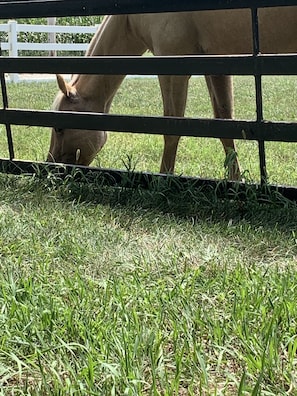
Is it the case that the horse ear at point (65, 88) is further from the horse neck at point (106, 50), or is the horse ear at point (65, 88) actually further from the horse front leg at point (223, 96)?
the horse front leg at point (223, 96)

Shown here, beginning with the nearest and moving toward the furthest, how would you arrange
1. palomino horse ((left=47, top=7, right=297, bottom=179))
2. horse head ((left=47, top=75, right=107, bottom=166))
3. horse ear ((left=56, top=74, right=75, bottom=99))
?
palomino horse ((left=47, top=7, right=297, bottom=179)) < horse ear ((left=56, top=74, right=75, bottom=99)) < horse head ((left=47, top=75, right=107, bottom=166))

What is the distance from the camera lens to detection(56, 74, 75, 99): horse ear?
4.48 meters

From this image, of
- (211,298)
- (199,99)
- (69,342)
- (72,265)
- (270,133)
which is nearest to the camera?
(69,342)

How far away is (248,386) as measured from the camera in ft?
5.01

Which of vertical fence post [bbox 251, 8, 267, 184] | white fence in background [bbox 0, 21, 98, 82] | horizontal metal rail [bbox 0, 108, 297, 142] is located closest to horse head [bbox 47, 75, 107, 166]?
horizontal metal rail [bbox 0, 108, 297, 142]

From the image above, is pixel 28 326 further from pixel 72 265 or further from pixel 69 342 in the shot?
pixel 72 265

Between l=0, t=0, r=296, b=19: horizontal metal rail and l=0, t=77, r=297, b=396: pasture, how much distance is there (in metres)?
1.04

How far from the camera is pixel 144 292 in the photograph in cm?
210

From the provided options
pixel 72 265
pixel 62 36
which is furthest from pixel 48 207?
pixel 62 36

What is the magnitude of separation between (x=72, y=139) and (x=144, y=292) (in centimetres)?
271

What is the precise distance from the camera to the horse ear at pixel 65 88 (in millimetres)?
4480

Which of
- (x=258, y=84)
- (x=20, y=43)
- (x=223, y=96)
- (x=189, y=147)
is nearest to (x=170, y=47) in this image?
(x=223, y=96)

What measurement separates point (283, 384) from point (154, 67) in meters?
2.41

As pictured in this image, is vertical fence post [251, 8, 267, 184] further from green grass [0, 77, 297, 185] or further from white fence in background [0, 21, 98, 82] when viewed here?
white fence in background [0, 21, 98, 82]
